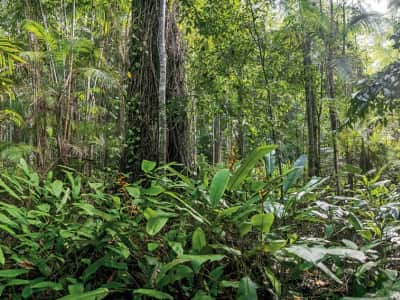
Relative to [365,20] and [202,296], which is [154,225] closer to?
[202,296]

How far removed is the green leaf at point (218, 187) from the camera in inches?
51.8

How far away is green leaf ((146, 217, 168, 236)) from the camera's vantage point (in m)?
1.17

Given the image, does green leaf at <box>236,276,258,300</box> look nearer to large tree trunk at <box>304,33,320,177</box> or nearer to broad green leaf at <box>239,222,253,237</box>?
broad green leaf at <box>239,222,253,237</box>

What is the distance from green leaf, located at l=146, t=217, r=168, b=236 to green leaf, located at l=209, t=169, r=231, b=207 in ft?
0.66

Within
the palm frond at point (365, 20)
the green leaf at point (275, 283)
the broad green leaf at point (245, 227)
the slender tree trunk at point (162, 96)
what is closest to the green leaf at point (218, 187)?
the broad green leaf at point (245, 227)

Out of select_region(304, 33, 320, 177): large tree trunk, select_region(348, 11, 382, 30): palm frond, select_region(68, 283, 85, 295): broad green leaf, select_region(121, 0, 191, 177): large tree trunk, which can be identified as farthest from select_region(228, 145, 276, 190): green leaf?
select_region(348, 11, 382, 30): palm frond

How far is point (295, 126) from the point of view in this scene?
7715 mm

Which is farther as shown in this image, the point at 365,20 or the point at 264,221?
the point at 365,20

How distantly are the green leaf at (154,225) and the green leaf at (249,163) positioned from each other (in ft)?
1.17

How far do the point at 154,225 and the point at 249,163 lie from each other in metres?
0.45

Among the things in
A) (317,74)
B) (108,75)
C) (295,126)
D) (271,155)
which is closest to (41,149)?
(108,75)

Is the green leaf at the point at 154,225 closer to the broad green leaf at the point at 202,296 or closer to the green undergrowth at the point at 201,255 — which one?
the green undergrowth at the point at 201,255

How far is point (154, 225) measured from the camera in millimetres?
1194

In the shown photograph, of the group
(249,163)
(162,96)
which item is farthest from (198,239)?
(162,96)
